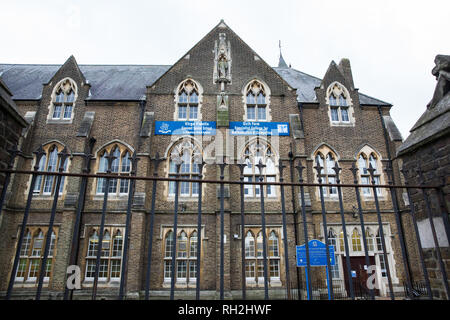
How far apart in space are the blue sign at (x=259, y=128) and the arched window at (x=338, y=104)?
302cm

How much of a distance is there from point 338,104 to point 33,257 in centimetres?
1675

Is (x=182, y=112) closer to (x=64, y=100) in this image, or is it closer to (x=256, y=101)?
(x=256, y=101)

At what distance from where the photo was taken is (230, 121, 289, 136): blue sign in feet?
42.9

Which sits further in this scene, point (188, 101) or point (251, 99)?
point (251, 99)

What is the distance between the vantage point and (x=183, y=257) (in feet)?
37.3

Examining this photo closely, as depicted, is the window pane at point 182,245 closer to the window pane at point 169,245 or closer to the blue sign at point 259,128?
the window pane at point 169,245

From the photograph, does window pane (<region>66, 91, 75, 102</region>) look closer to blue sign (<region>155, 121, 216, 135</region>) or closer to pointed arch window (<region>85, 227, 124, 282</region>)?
blue sign (<region>155, 121, 216, 135</region>)

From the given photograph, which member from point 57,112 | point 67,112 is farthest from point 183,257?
point 57,112

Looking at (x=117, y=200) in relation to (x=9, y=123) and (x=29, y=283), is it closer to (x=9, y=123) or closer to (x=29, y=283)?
Result: (x=29, y=283)

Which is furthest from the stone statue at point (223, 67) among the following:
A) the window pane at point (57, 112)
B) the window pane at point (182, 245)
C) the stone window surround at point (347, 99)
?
the window pane at point (57, 112)

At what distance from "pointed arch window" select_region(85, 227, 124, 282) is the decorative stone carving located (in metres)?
9.35

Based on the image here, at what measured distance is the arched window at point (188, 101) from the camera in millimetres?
13648
